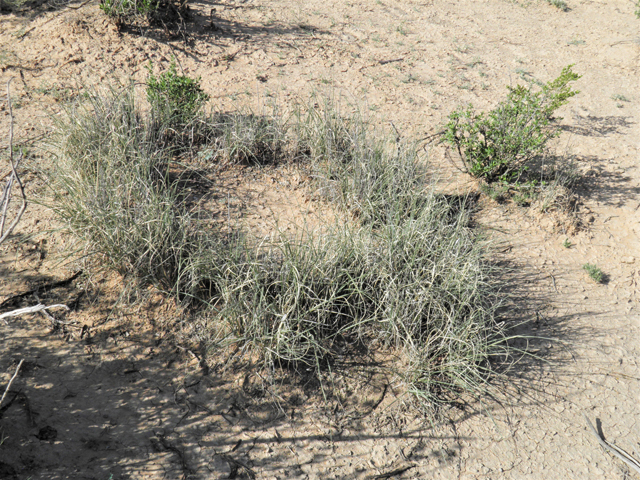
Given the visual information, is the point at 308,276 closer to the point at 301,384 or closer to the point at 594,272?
the point at 301,384

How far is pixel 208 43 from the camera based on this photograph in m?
5.21

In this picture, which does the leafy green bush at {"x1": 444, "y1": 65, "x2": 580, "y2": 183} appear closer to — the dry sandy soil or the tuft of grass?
the dry sandy soil

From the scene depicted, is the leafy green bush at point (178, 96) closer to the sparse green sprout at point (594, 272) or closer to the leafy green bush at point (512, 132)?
the leafy green bush at point (512, 132)

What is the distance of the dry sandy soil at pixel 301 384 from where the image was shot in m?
2.32

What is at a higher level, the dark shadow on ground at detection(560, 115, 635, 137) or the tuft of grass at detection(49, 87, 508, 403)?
the dark shadow on ground at detection(560, 115, 635, 137)

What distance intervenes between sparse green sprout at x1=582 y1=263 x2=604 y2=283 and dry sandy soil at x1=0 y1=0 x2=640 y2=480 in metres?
Answer: 0.05

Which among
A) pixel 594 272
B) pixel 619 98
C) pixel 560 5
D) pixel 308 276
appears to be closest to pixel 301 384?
pixel 308 276

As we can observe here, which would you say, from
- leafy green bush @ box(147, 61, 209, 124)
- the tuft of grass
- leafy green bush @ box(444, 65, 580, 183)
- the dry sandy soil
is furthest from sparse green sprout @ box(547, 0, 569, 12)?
leafy green bush @ box(147, 61, 209, 124)

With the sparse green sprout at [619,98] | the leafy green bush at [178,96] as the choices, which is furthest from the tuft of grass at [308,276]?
the sparse green sprout at [619,98]

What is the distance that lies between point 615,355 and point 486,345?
96 cm

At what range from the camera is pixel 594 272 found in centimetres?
345

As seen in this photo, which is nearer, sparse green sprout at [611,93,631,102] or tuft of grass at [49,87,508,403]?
tuft of grass at [49,87,508,403]

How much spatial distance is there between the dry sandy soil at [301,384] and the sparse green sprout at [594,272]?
0.15ft

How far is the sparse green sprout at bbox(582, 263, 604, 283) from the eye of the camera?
135 inches
